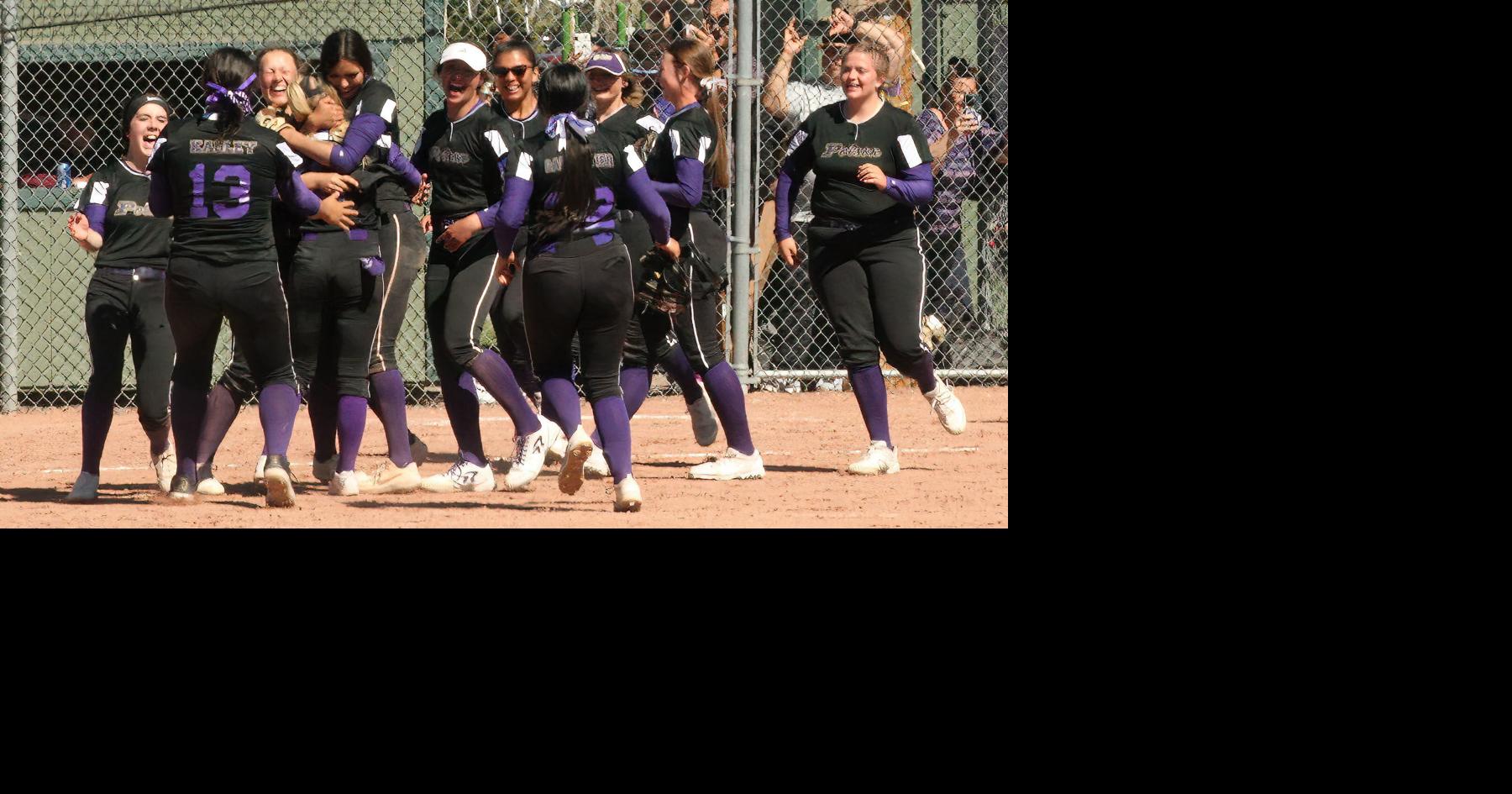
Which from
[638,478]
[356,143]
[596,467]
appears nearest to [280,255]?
[356,143]

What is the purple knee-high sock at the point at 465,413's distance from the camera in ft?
26.5

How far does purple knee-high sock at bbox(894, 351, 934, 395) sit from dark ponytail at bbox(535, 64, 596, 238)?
2454 millimetres

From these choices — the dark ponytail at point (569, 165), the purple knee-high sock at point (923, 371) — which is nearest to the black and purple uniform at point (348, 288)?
the dark ponytail at point (569, 165)

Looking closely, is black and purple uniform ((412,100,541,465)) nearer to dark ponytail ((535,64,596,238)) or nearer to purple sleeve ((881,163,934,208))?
dark ponytail ((535,64,596,238))

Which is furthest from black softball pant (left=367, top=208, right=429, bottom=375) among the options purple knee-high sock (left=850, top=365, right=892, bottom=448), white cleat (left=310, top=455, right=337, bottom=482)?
purple knee-high sock (left=850, top=365, right=892, bottom=448)

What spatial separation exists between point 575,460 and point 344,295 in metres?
1.36

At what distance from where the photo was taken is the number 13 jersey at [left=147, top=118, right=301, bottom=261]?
698cm

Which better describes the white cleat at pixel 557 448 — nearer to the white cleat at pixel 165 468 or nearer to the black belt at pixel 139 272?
the white cleat at pixel 165 468

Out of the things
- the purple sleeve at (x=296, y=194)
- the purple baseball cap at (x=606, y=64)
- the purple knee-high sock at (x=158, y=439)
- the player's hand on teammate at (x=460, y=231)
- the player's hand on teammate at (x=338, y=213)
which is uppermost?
the purple baseball cap at (x=606, y=64)

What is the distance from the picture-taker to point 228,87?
273 inches

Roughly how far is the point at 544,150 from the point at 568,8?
5787 mm

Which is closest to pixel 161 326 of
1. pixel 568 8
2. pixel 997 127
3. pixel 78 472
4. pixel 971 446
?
pixel 78 472

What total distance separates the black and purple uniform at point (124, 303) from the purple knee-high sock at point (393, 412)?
2.89 feet

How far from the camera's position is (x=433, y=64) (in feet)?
41.0
